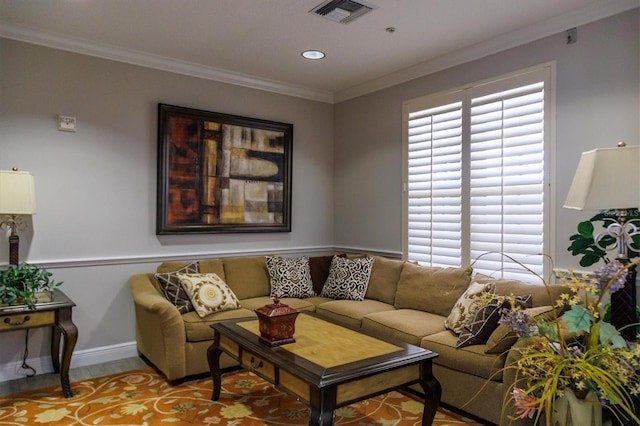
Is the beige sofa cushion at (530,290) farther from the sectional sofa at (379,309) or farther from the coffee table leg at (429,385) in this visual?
the coffee table leg at (429,385)

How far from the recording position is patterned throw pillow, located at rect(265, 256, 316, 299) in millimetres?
4258

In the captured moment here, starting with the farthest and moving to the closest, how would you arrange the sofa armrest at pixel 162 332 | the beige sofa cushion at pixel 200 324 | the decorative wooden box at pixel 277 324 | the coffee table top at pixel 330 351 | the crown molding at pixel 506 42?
the beige sofa cushion at pixel 200 324 < the sofa armrest at pixel 162 332 < the crown molding at pixel 506 42 < the decorative wooden box at pixel 277 324 < the coffee table top at pixel 330 351

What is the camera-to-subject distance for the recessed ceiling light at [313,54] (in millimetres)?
3871

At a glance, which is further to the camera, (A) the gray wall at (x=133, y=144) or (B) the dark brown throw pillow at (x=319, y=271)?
(B) the dark brown throw pillow at (x=319, y=271)

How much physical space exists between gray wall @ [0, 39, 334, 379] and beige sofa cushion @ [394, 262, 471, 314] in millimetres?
1859

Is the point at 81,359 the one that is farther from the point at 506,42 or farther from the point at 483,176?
the point at 506,42

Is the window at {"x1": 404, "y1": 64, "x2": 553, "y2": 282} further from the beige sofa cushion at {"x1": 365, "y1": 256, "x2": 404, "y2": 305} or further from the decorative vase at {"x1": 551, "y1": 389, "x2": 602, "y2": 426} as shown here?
the decorative vase at {"x1": 551, "y1": 389, "x2": 602, "y2": 426}

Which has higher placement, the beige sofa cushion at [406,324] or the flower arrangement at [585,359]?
the flower arrangement at [585,359]

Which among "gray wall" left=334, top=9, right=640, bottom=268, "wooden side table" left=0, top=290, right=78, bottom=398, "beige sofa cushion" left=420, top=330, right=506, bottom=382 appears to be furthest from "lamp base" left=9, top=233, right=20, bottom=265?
"gray wall" left=334, top=9, right=640, bottom=268

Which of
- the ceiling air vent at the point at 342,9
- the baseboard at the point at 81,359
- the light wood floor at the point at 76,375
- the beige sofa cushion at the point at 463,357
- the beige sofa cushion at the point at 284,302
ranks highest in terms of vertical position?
the ceiling air vent at the point at 342,9

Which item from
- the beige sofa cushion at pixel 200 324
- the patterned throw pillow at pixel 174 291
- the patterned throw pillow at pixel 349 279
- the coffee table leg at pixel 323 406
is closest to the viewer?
the coffee table leg at pixel 323 406

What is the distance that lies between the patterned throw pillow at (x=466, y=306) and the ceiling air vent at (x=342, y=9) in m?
2.09

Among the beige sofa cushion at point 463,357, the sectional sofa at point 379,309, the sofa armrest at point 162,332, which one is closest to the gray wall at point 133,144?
the sectional sofa at point 379,309

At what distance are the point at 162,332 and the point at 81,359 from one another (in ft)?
3.31
